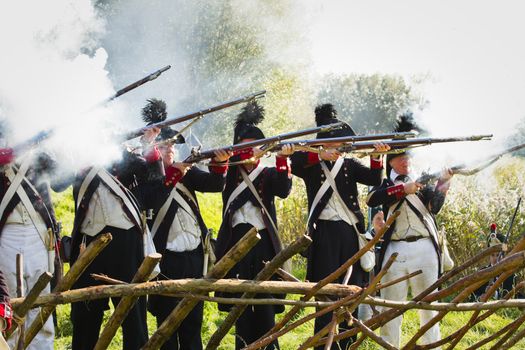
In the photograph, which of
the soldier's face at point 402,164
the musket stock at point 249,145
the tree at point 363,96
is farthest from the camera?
the tree at point 363,96

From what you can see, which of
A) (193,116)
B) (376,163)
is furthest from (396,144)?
(193,116)

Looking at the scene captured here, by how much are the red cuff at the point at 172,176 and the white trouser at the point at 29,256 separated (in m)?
1.02

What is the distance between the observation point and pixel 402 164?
5859mm

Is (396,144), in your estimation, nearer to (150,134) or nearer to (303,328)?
(150,134)

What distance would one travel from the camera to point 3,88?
4164 millimetres

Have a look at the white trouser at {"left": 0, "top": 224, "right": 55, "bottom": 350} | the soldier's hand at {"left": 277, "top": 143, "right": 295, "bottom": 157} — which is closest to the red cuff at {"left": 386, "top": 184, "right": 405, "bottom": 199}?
the soldier's hand at {"left": 277, "top": 143, "right": 295, "bottom": 157}

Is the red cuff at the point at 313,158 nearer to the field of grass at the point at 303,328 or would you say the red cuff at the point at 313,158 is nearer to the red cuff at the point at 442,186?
the red cuff at the point at 442,186

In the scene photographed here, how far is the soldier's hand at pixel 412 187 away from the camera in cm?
554

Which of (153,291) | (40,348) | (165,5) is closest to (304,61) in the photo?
(165,5)

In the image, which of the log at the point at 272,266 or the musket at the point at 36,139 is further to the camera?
the musket at the point at 36,139

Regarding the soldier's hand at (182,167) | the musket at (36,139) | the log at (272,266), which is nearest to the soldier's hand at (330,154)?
the soldier's hand at (182,167)

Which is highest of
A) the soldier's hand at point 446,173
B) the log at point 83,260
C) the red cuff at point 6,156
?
the red cuff at point 6,156

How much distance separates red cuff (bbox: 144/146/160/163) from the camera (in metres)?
4.98

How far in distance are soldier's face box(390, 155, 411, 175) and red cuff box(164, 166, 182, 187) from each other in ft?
5.27
